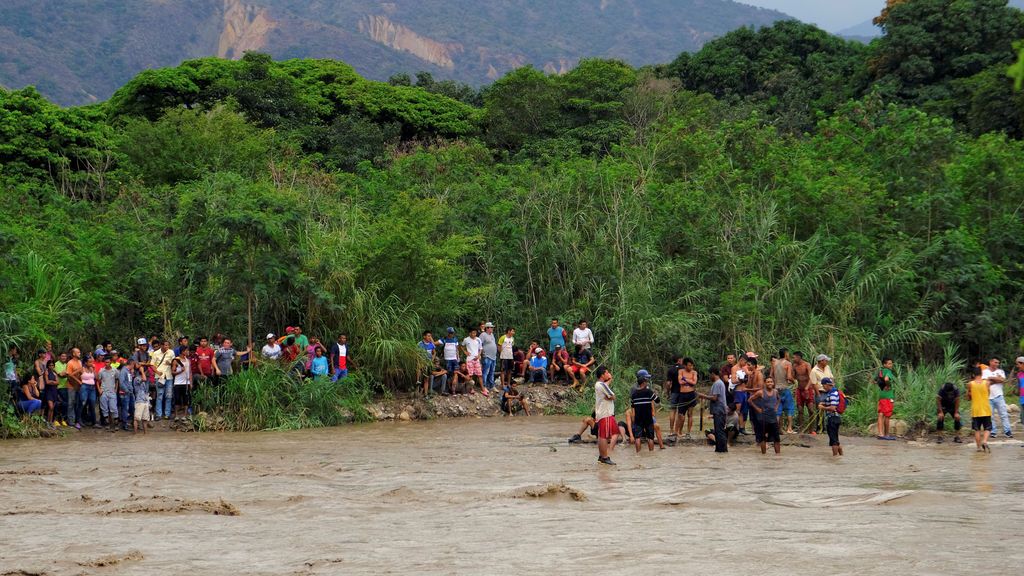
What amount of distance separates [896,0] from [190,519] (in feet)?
159

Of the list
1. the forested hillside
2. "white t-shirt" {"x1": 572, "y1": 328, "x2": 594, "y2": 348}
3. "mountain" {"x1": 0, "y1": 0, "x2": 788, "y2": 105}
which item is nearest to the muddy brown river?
the forested hillside

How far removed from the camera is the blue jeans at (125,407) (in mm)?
20891

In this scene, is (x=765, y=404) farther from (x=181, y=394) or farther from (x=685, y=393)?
(x=181, y=394)

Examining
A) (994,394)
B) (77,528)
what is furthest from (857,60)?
(77,528)

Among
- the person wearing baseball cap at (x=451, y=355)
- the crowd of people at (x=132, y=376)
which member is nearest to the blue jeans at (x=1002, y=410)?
the person wearing baseball cap at (x=451, y=355)

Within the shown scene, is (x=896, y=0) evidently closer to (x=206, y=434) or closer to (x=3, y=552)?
(x=206, y=434)

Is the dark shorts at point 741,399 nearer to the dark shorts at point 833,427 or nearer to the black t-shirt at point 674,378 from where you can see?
the black t-shirt at point 674,378

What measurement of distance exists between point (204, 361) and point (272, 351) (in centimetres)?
136

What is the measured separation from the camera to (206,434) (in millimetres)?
20750

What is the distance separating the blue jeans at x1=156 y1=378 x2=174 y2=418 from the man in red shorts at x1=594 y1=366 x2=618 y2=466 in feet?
29.6

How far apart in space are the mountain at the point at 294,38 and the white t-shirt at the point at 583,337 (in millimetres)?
78401

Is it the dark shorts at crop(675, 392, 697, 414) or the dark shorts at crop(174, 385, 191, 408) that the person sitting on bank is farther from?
the dark shorts at crop(174, 385, 191, 408)

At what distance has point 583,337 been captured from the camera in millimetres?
25547

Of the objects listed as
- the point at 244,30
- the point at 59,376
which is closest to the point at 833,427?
the point at 59,376
